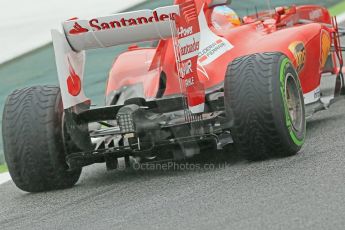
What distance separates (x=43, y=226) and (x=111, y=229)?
2.08 ft

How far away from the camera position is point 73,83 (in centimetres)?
715

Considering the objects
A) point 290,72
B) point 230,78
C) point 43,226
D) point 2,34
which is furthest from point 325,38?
point 2,34

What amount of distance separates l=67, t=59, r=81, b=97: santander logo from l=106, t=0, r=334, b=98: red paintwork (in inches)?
25.3

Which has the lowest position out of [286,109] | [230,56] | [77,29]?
[286,109]

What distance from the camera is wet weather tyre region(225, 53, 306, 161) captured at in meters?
6.65

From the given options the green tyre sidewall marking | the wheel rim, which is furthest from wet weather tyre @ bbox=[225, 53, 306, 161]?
the wheel rim

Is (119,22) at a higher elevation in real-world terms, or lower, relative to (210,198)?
higher

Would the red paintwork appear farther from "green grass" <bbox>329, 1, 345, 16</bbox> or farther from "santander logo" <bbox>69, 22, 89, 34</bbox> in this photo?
"green grass" <bbox>329, 1, 345, 16</bbox>

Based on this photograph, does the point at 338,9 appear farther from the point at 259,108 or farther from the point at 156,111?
the point at 259,108

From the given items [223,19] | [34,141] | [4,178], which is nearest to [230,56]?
[223,19]

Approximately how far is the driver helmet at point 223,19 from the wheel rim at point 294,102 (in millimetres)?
1172

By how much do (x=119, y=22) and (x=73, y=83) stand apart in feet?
1.99

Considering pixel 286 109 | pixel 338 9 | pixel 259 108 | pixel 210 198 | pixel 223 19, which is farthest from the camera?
pixel 338 9

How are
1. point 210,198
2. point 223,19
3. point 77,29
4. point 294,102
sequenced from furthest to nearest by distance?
1. point 223,19
2. point 294,102
3. point 77,29
4. point 210,198
